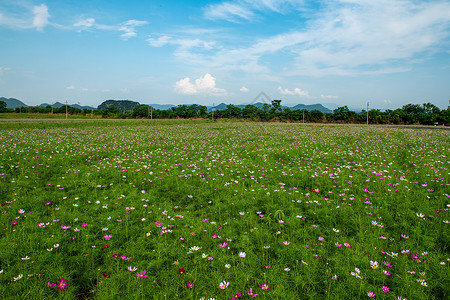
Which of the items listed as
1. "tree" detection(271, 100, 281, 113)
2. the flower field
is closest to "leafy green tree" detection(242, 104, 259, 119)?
"tree" detection(271, 100, 281, 113)

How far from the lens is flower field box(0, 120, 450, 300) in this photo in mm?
2869

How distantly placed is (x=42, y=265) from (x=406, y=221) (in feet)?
20.1

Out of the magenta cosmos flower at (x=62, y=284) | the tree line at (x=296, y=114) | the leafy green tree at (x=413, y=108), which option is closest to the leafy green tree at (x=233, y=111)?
the tree line at (x=296, y=114)

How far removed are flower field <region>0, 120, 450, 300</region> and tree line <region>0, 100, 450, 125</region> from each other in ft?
173

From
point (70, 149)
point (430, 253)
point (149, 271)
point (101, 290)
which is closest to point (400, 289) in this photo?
point (430, 253)

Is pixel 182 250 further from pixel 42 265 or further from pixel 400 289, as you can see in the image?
pixel 400 289

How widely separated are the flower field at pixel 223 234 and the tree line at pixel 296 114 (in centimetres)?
5276

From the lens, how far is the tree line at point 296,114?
50.4 m

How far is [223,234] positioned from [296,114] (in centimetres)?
5858

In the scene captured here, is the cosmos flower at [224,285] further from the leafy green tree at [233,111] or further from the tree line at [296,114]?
the leafy green tree at [233,111]

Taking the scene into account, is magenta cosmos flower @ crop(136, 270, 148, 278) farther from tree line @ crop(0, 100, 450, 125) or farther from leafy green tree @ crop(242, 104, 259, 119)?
leafy green tree @ crop(242, 104, 259, 119)

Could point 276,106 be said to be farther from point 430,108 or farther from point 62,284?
point 62,284

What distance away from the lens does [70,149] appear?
1090cm

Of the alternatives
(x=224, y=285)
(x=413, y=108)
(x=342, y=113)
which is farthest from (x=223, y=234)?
(x=413, y=108)
